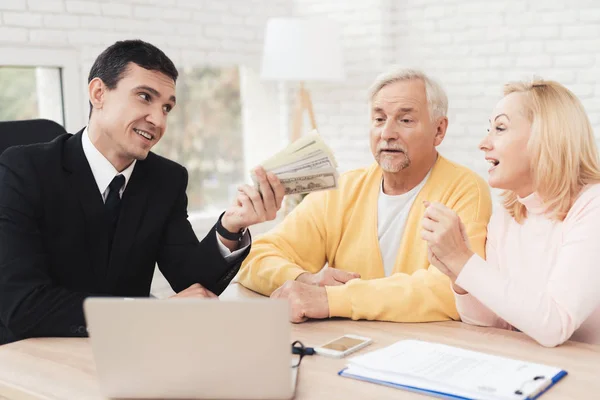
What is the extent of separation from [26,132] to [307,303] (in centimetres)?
113

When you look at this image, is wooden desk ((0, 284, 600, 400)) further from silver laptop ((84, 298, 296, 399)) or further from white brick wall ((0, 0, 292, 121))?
white brick wall ((0, 0, 292, 121))

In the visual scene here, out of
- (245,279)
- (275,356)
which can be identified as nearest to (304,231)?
(245,279)

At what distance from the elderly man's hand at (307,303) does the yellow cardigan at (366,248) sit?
2 cm

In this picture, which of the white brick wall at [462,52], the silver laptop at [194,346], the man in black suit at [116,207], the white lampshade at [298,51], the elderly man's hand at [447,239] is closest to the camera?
the silver laptop at [194,346]

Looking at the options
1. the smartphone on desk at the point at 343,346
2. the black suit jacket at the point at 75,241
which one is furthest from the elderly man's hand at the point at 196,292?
the smartphone on desk at the point at 343,346

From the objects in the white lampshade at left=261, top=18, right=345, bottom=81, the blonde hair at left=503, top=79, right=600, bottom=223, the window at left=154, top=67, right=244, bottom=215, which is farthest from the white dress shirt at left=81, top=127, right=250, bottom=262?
the window at left=154, top=67, right=244, bottom=215

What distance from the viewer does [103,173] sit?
2064 mm

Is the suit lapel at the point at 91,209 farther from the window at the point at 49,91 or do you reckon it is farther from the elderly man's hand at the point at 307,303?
the window at the point at 49,91

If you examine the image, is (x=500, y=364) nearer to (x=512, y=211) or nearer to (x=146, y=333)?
(x=512, y=211)

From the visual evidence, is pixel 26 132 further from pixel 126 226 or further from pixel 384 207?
pixel 384 207

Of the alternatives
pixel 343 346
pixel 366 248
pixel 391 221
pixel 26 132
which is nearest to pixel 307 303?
pixel 343 346

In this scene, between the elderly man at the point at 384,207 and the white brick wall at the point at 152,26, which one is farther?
the white brick wall at the point at 152,26

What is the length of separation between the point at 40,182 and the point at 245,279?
2.27 feet

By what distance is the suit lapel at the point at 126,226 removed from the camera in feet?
6.63
